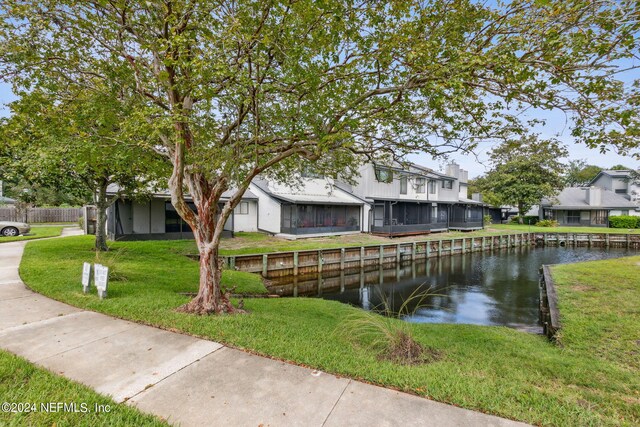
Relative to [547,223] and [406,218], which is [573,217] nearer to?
[547,223]

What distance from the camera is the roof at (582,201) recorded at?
41312 mm

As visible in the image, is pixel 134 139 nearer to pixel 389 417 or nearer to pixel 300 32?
pixel 300 32

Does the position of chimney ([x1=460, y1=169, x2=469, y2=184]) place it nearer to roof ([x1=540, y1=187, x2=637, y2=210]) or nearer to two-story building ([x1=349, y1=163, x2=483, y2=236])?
two-story building ([x1=349, y1=163, x2=483, y2=236])

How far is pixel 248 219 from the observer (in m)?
25.0

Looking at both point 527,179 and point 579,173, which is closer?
→ point 527,179

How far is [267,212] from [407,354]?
20.7 metres

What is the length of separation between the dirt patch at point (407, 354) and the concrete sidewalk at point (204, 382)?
96cm

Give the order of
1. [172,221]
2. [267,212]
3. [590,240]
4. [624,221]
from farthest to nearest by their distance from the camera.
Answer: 1. [624,221]
2. [590,240]
3. [267,212]
4. [172,221]

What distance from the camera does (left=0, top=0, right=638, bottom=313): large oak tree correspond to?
436 cm

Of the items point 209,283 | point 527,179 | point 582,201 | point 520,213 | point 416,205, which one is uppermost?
point 527,179

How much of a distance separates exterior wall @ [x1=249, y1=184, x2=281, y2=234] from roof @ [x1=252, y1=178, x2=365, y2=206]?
0.50 metres

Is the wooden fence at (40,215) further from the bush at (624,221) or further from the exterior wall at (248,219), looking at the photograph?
the bush at (624,221)

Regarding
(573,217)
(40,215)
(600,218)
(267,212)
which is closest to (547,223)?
(573,217)

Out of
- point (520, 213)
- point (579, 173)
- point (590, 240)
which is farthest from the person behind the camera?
point (579, 173)
